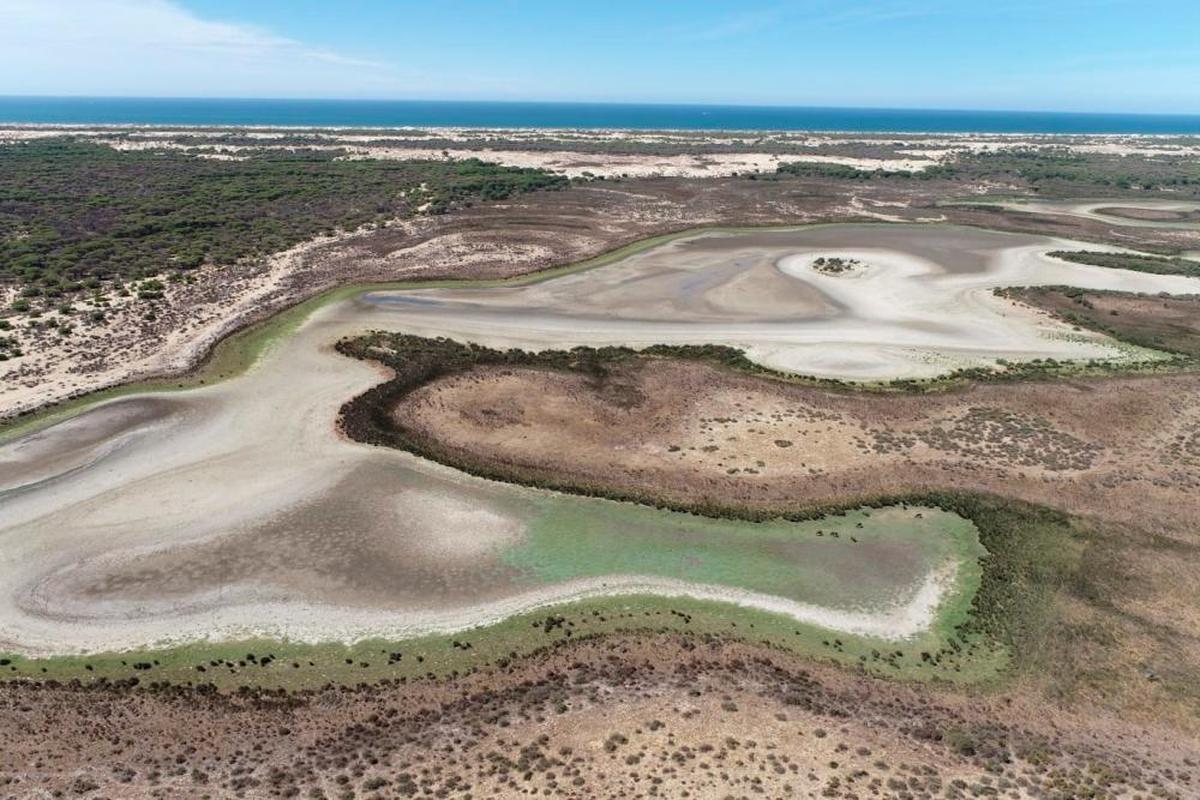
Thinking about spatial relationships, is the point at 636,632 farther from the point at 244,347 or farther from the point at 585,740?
the point at 244,347

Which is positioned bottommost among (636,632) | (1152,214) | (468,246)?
(636,632)

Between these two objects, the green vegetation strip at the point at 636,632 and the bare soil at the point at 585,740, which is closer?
the bare soil at the point at 585,740

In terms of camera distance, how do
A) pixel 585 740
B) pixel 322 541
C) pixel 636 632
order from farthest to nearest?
pixel 322 541
pixel 636 632
pixel 585 740

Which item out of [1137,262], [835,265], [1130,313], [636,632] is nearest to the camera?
[636,632]

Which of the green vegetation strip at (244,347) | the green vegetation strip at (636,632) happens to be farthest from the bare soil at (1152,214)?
the green vegetation strip at (636,632)

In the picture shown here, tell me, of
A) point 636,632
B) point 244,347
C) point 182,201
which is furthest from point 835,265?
point 182,201

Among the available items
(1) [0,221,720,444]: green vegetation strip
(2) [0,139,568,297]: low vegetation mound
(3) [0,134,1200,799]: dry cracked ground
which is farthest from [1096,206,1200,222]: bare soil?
(2) [0,139,568,297]: low vegetation mound

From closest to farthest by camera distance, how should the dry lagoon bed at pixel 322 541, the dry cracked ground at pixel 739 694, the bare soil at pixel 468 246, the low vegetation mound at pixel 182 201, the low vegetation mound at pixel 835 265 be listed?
the dry cracked ground at pixel 739 694
the dry lagoon bed at pixel 322 541
the bare soil at pixel 468 246
the low vegetation mound at pixel 182 201
the low vegetation mound at pixel 835 265

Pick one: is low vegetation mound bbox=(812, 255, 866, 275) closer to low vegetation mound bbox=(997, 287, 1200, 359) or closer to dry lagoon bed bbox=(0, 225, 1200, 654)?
low vegetation mound bbox=(997, 287, 1200, 359)

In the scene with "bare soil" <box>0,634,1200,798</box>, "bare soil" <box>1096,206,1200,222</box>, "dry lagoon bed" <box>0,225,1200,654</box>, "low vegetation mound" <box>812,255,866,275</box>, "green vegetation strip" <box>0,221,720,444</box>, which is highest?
"bare soil" <box>1096,206,1200,222</box>

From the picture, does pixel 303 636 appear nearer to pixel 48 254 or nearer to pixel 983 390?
pixel 983 390

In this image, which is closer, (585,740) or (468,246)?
(585,740)

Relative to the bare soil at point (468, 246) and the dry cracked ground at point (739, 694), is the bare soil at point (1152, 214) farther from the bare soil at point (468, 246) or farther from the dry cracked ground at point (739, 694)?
the dry cracked ground at point (739, 694)
